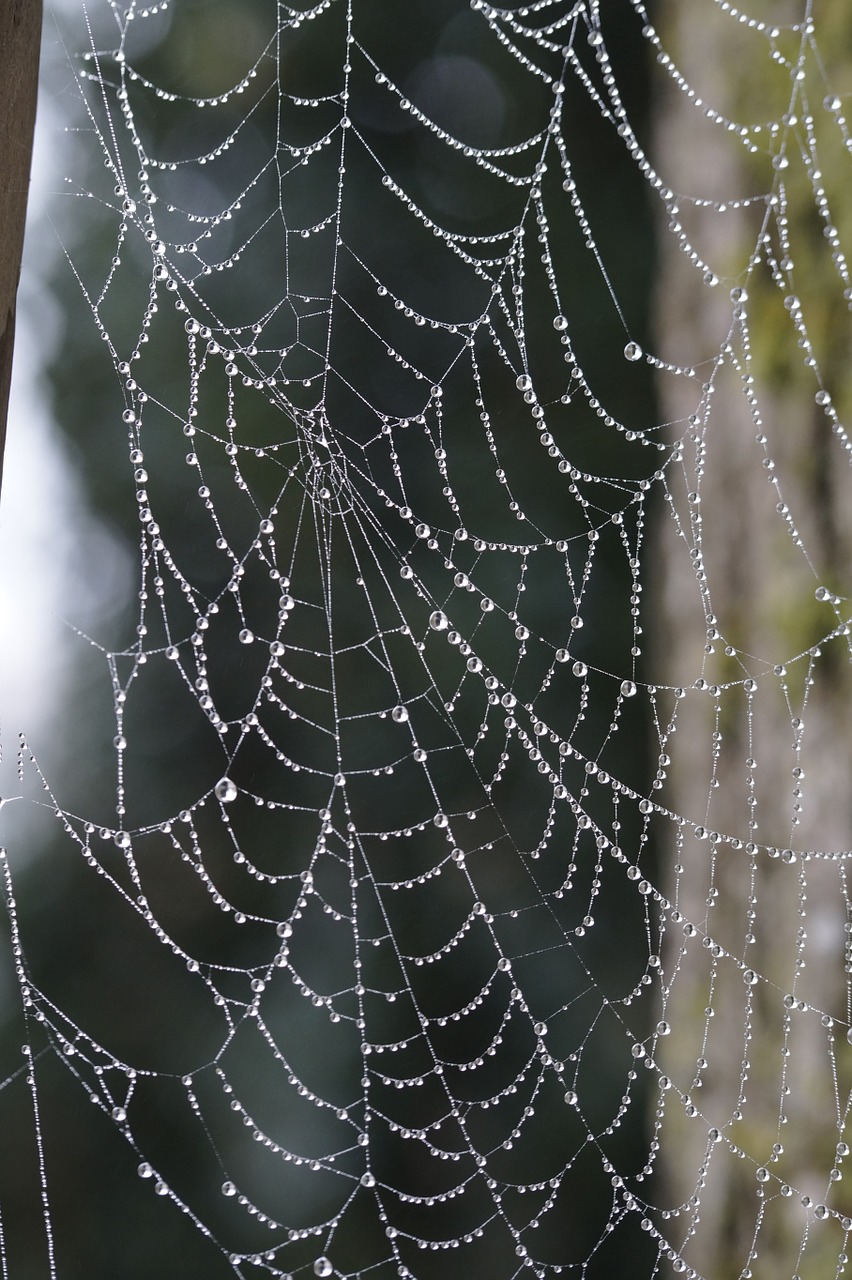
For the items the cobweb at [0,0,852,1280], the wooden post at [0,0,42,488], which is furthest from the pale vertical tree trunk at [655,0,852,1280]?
the wooden post at [0,0,42,488]

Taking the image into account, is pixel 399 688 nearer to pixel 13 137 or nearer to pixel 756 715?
pixel 756 715

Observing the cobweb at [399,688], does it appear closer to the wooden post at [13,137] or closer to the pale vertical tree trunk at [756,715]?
the pale vertical tree trunk at [756,715]

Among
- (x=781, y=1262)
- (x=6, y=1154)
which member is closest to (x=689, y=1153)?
(x=781, y=1262)

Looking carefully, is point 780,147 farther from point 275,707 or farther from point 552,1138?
point 552,1138

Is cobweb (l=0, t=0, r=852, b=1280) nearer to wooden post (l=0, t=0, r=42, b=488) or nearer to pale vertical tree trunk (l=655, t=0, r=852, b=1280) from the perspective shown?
pale vertical tree trunk (l=655, t=0, r=852, b=1280)

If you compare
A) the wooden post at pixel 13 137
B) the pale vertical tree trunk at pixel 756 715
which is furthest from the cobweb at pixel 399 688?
the wooden post at pixel 13 137

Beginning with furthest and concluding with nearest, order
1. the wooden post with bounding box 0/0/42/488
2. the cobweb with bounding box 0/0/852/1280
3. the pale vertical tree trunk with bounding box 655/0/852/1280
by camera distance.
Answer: the cobweb with bounding box 0/0/852/1280
the pale vertical tree trunk with bounding box 655/0/852/1280
the wooden post with bounding box 0/0/42/488
